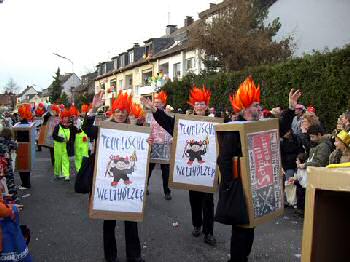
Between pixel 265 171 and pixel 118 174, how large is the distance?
1792 millimetres

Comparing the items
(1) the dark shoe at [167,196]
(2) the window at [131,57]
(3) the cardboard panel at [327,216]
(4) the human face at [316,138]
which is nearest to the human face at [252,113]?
(3) the cardboard panel at [327,216]

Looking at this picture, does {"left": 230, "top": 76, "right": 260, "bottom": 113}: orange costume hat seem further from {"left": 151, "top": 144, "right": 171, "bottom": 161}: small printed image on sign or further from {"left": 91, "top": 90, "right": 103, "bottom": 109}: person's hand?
{"left": 151, "top": 144, "right": 171, "bottom": 161}: small printed image on sign

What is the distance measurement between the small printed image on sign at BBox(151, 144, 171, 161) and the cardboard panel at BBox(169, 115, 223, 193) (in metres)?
3.12

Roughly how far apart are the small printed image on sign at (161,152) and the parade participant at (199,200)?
3070 millimetres

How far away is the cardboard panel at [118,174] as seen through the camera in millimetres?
5414

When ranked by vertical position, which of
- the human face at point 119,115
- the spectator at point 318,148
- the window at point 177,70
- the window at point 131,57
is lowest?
the spectator at point 318,148

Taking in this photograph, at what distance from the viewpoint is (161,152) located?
9969 mm

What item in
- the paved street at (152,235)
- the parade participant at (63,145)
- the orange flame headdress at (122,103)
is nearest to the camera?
the orange flame headdress at (122,103)

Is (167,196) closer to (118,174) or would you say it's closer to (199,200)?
(199,200)

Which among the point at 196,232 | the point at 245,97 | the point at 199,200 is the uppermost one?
the point at 245,97

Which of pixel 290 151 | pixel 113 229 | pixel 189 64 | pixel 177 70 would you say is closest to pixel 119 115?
pixel 113 229

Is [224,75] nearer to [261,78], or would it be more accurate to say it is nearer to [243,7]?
[261,78]

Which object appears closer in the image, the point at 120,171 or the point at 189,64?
the point at 120,171

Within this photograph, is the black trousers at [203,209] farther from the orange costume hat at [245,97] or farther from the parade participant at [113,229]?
the orange costume hat at [245,97]
